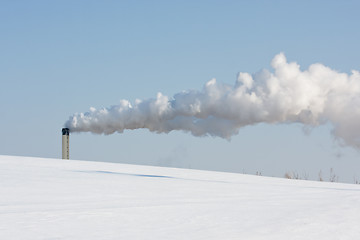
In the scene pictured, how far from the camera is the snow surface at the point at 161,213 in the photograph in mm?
7621

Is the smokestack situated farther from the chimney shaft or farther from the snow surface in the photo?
the snow surface

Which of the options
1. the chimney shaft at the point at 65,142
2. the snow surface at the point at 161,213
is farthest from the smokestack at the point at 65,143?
the snow surface at the point at 161,213

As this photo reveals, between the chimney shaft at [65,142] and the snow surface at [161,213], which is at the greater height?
the chimney shaft at [65,142]

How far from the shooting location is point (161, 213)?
9492 millimetres

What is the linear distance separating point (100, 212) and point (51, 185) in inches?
202

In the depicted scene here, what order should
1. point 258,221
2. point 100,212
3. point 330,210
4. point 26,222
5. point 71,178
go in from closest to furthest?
point 26,222, point 258,221, point 100,212, point 330,210, point 71,178

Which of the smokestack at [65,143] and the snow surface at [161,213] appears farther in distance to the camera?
the smokestack at [65,143]

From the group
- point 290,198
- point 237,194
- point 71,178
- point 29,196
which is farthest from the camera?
point 71,178

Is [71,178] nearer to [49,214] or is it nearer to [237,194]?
[237,194]

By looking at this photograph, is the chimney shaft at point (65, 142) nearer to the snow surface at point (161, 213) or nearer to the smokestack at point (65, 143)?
the smokestack at point (65, 143)

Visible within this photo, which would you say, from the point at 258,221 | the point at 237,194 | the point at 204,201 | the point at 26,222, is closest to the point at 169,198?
the point at 204,201

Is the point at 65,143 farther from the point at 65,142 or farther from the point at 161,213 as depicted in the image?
the point at 161,213

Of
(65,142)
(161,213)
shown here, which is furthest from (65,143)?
(161,213)

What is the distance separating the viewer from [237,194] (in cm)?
1396
